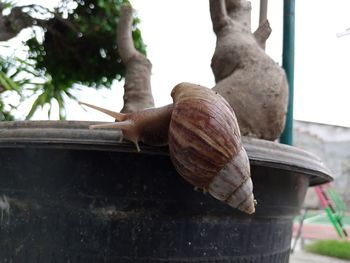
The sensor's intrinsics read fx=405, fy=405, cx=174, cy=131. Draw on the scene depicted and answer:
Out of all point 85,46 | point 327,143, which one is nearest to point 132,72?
point 85,46

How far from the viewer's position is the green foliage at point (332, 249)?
3.08 meters

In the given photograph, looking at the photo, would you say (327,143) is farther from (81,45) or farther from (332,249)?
(81,45)

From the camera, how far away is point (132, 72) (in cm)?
68

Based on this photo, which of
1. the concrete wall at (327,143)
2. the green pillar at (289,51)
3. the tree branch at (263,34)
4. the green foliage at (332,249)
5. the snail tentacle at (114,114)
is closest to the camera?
the snail tentacle at (114,114)

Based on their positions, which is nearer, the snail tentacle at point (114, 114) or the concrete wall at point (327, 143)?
the snail tentacle at point (114, 114)

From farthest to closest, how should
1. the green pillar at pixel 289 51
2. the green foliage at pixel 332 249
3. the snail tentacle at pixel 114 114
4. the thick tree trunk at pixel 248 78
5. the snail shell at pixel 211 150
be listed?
the green foliage at pixel 332 249
the green pillar at pixel 289 51
the thick tree trunk at pixel 248 78
the snail tentacle at pixel 114 114
the snail shell at pixel 211 150

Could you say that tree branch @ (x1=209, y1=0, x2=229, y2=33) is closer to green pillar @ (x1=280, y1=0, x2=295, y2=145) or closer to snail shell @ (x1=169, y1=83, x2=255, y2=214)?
green pillar @ (x1=280, y1=0, x2=295, y2=145)

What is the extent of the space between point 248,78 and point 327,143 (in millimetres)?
3420

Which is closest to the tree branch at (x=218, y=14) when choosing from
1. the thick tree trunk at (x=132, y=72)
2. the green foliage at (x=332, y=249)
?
the thick tree trunk at (x=132, y=72)

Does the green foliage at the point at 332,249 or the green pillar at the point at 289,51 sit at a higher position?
the green pillar at the point at 289,51

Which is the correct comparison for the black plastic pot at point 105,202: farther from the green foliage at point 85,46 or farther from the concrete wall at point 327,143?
the concrete wall at point 327,143

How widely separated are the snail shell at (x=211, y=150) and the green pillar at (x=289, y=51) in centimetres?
50

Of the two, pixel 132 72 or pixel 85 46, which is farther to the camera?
pixel 85 46

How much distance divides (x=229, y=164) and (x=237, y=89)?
290 millimetres
